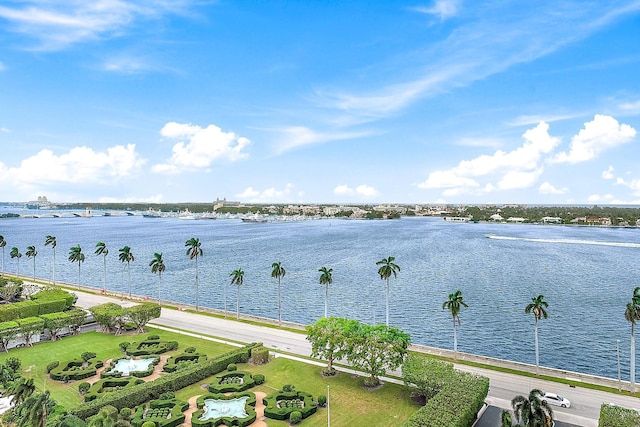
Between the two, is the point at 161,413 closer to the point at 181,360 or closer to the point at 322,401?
the point at 181,360

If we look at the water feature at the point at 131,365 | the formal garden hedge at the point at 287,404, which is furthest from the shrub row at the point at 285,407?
the water feature at the point at 131,365

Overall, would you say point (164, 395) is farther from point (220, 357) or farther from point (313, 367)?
point (313, 367)

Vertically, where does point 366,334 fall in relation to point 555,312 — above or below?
above

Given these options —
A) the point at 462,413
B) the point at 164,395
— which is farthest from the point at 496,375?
the point at 164,395

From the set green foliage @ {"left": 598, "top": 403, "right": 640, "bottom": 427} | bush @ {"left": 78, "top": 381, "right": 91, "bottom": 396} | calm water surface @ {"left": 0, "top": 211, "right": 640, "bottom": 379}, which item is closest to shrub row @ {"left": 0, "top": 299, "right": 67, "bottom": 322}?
bush @ {"left": 78, "top": 381, "right": 91, "bottom": 396}

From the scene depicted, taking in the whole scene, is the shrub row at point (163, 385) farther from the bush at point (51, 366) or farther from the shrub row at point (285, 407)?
the bush at point (51, 366)

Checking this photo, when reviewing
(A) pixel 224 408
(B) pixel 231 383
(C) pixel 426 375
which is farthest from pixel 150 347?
(C) pixel 426 375

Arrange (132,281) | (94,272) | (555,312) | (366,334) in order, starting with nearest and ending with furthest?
(366,334)
(555,312)
(132,281)
(94,272)
